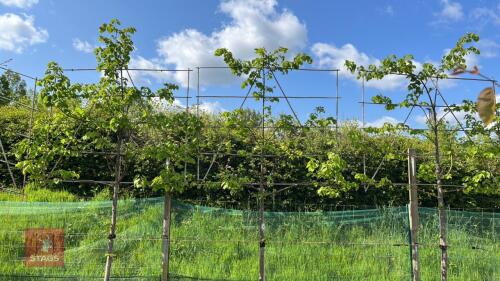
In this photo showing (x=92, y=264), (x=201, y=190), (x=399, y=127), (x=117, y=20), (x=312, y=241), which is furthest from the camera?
(x=201, y=190)

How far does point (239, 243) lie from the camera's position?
6879 millimetres

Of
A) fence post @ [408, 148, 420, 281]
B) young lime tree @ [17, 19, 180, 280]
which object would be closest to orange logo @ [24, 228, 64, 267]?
young lime tree @ [17, 19, 180, 280]

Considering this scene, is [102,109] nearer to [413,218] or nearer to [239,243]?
[239,243]

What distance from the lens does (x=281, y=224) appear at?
22.3ft

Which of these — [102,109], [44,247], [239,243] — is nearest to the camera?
[102,109]

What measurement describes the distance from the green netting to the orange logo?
0.27 ft

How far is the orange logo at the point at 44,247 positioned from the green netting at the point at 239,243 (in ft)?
0.27

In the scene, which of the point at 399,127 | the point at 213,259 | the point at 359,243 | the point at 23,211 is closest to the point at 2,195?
the point at 23,211

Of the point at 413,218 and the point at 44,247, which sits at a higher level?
the point at 413,218

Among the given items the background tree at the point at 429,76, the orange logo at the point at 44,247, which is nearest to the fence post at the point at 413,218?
the background tree at the point at 429,76

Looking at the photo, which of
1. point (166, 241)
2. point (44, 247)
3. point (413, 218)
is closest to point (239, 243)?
point (166, 241)

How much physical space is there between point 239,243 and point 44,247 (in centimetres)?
271

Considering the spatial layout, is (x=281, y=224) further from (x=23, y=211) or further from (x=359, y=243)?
(x=23, y=211)

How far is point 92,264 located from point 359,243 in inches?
146
